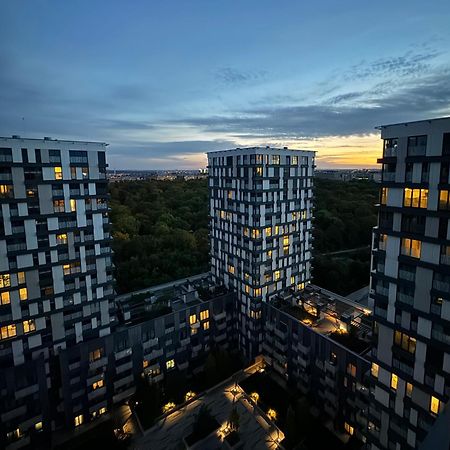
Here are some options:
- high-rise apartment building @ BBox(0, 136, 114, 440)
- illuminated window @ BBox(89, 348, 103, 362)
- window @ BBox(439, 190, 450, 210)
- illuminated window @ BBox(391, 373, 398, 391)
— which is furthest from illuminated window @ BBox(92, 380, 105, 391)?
window @ BBox(439, 190, 450, 210)

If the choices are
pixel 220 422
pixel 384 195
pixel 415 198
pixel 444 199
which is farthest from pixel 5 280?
pixel 444 199

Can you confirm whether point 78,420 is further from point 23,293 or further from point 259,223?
point 259,223

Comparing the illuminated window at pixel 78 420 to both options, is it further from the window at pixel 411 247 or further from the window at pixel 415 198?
the window at pixel 415 198

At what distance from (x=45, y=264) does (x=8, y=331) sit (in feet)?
34.9

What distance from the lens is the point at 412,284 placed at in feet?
102

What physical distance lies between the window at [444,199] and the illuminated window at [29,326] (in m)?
55.2

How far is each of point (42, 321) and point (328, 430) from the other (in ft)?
158

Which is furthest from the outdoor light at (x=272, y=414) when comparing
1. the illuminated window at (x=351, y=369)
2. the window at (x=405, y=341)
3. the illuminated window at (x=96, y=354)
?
the illuminated window at (x=96, y=354)

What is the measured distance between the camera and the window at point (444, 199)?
2814cm

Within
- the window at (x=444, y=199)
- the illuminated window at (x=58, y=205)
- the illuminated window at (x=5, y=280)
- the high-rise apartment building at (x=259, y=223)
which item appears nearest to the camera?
the window at (x=444, y=199)

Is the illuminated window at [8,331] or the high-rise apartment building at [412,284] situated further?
the illuminated window at [8,331]

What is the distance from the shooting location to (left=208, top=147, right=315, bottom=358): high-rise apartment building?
59.2 metres

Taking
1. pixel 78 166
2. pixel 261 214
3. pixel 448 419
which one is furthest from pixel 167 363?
pixel 448 419

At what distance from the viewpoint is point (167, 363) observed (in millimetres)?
57844
